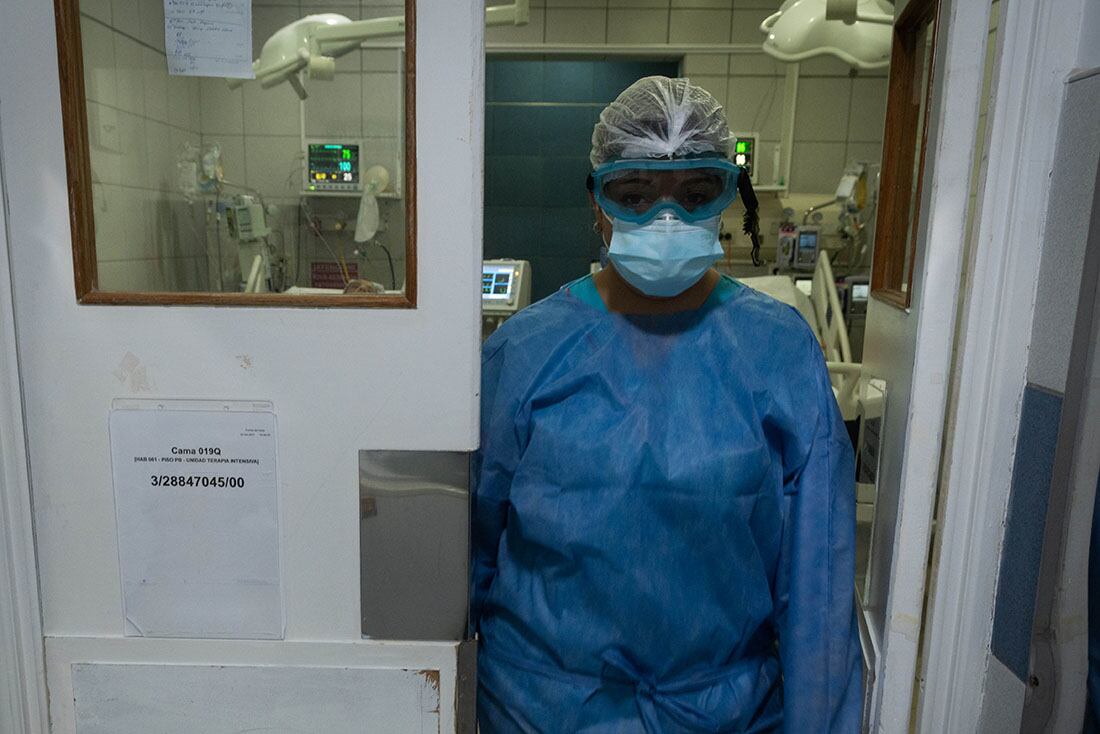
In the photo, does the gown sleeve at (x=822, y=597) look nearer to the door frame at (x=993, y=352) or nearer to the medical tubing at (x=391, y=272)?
A: the door frame at (x=993, y=352)

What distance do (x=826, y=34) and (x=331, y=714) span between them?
250cm

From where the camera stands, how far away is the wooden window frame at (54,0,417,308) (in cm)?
83

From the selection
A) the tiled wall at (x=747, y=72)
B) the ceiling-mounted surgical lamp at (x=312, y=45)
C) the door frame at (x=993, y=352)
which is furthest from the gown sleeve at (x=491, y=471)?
the tiled wall at (x=747, y=72)

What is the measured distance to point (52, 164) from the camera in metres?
0.85

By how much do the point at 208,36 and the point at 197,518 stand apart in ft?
1.88

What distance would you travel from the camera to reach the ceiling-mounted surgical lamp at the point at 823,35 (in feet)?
8.11

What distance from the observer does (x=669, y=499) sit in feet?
3.33

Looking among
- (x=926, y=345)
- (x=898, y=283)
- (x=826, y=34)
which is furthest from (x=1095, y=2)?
(x=826, y=34)

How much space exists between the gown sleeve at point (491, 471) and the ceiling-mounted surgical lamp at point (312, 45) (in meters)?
0.47

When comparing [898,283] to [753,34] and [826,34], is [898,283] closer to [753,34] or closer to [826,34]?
[826,34]

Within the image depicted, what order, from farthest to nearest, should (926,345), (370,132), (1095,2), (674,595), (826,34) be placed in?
(826,34) → (370,132) → (674,595) → (926,345) → (1095,2)

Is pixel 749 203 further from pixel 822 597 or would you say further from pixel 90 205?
pixel 90 205

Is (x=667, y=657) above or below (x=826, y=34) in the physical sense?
below

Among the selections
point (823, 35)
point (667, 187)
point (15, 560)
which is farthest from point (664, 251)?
point (823, 35)
